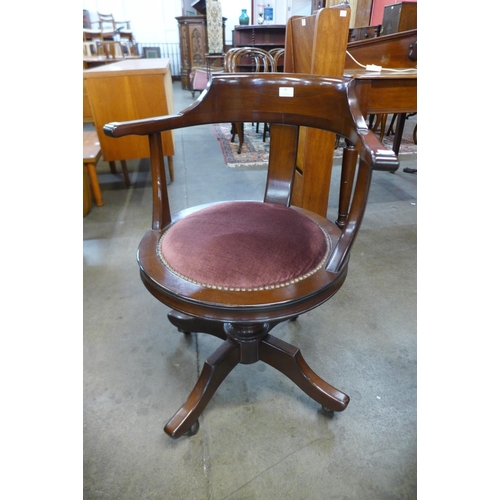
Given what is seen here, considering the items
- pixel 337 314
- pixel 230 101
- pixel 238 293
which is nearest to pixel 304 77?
pixel 230 101

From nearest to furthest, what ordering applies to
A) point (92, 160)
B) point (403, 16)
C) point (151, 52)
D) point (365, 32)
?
point (92, 160), point (403, 16), point (365, 32), point (151, 52)

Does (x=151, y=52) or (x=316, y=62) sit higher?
(x=151, y=52)

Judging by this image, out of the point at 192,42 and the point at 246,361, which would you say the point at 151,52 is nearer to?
the point at 192,42

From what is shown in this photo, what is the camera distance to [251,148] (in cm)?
356

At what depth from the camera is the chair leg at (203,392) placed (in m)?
0.94

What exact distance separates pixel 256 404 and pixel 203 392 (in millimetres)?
192

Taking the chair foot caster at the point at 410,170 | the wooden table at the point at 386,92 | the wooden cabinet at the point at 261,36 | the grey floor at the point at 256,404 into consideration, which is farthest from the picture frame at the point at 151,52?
the wooden table at the point at 386,92

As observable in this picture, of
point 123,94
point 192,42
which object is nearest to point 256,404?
point 123,94

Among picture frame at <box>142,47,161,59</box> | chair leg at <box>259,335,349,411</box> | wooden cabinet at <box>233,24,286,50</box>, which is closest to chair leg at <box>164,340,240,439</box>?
chair leg at <box>259,335,349,411</box>

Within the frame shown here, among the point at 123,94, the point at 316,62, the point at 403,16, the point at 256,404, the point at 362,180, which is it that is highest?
the point at 403,16

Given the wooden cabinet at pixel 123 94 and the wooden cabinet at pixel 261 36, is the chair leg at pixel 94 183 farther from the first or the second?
the wooden cabinet at pixel 261 36

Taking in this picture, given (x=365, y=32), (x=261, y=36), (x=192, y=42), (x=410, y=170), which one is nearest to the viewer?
(x=410, y=170)

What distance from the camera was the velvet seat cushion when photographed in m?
0.73
